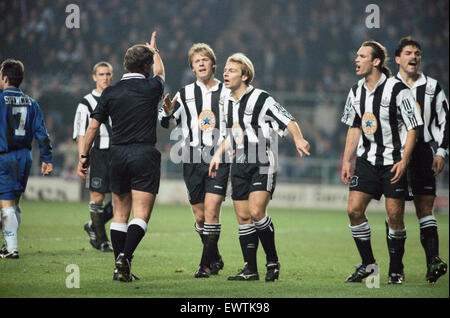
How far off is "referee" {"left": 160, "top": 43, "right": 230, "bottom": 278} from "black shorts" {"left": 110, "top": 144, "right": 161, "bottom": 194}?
2.82 feet

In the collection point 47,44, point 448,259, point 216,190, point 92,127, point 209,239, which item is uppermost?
point 47,44

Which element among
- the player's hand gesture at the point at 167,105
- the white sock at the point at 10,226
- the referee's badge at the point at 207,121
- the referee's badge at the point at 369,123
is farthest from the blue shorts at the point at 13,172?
the referee's badge at the point at 369,123

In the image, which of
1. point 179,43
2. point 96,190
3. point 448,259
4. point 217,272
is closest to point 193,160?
point 217,272

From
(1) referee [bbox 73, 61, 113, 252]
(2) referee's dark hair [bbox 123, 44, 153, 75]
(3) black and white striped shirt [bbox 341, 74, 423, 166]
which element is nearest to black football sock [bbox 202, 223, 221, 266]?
(3) black and white striped shirt [bbox 341, 74, 423, 166]

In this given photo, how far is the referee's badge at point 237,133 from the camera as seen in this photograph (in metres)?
6.80

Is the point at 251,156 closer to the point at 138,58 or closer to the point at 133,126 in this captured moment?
the point at 133,126

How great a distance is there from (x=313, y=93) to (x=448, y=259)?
12.7 m

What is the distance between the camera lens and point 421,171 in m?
7.02

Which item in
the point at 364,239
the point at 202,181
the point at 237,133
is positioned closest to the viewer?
the point at 364,239

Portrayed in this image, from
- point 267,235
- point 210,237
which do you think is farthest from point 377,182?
point 210,237

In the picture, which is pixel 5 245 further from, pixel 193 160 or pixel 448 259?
pixel 448 259

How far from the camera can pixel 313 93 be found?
21.6m

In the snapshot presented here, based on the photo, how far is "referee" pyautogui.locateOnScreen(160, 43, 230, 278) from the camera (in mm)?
6964

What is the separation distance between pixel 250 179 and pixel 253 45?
57.2 feet
